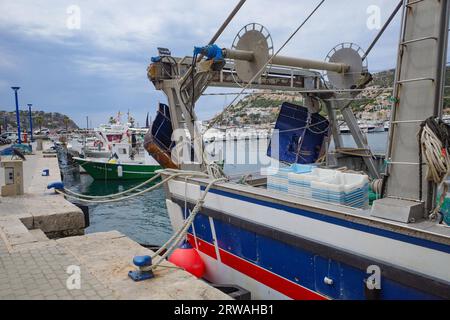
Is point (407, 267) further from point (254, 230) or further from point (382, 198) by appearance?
point (254, 230)

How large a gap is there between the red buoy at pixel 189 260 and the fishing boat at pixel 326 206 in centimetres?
12

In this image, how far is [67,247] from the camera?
505 cm

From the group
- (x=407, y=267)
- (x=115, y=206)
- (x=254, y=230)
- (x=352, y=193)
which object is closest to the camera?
(x=407, y=267)

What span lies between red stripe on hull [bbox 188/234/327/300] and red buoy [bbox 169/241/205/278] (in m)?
0.18

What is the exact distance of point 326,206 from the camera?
403cm

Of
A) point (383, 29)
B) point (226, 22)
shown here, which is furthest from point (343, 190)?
point (383, 29)

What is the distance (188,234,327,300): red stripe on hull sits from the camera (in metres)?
4.42

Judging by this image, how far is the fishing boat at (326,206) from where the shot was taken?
3.38 m

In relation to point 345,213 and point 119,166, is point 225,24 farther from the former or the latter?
point 119,166

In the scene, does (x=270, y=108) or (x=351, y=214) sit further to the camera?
(x=270, y=108)

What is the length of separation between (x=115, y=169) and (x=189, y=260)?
23262mm

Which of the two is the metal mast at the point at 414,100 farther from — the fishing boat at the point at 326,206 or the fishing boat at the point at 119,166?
the fishing boat at the point at 119,166
